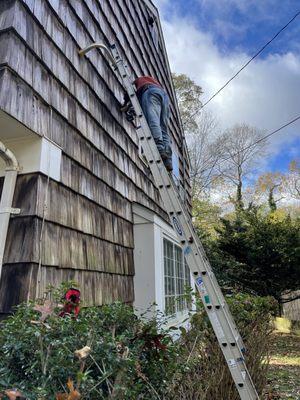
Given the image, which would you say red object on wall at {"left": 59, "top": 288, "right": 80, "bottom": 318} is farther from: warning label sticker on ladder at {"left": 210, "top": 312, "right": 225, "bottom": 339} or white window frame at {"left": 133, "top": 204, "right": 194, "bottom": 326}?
white window frame at {"left": 133, "top": 204, "right": 194, "bottom": 326}

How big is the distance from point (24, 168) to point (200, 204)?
17974 millimetres

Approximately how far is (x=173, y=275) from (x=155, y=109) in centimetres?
259

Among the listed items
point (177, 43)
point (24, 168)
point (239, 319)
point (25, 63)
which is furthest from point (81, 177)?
point (177, 43)

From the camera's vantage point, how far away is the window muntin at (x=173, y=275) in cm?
476

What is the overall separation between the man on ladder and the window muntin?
1.52m

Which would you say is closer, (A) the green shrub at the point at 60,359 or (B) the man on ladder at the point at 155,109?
(A) the green shrub at the point at 60,359

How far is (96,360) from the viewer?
1.52 m

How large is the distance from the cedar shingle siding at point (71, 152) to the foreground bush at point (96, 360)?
1.68ft

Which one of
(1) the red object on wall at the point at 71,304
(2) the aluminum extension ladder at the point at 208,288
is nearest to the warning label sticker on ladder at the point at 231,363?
(2) the aluminum extension ladder at the point at 208,288

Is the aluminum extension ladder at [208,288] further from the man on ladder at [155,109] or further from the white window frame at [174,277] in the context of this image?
the white window frame at [174,277]

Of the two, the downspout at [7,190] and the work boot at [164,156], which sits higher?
the work boot at [164,156]

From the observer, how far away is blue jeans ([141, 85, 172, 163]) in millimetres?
3838

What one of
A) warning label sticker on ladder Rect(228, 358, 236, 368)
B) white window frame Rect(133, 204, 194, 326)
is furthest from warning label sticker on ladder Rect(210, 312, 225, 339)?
white window frame Rect(133, 204, 194, 326)

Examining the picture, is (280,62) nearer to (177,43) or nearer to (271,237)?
(177,43)
